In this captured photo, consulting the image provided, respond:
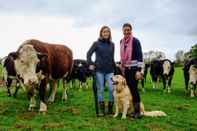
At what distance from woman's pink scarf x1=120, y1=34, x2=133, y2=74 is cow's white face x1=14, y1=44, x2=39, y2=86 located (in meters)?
2.76

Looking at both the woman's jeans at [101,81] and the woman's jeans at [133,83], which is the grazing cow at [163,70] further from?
the woman's jeans at [133,83]

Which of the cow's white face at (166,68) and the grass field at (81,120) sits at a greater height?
the cow's white face at (166,68)

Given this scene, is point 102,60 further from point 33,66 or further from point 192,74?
point 192,74

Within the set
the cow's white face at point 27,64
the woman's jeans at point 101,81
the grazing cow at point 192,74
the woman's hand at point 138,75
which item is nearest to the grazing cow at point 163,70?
the grazing cow at point 192,74

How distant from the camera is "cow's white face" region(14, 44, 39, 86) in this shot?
45.4 ft

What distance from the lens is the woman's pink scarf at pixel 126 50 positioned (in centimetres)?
1285

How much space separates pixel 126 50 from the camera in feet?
42.5

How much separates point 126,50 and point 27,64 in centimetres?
318

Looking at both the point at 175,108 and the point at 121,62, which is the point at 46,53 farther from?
the point at 175,108

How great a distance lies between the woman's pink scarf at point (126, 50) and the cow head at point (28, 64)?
276cm

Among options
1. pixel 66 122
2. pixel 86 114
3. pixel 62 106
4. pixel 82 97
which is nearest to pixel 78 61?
pixel 82 97

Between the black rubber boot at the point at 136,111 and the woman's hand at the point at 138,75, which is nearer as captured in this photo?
the woman's hand at the point at 138,75

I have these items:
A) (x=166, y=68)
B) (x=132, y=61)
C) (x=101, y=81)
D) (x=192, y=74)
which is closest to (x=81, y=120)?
(x=101, y=81)

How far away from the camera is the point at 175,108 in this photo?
635 inches
